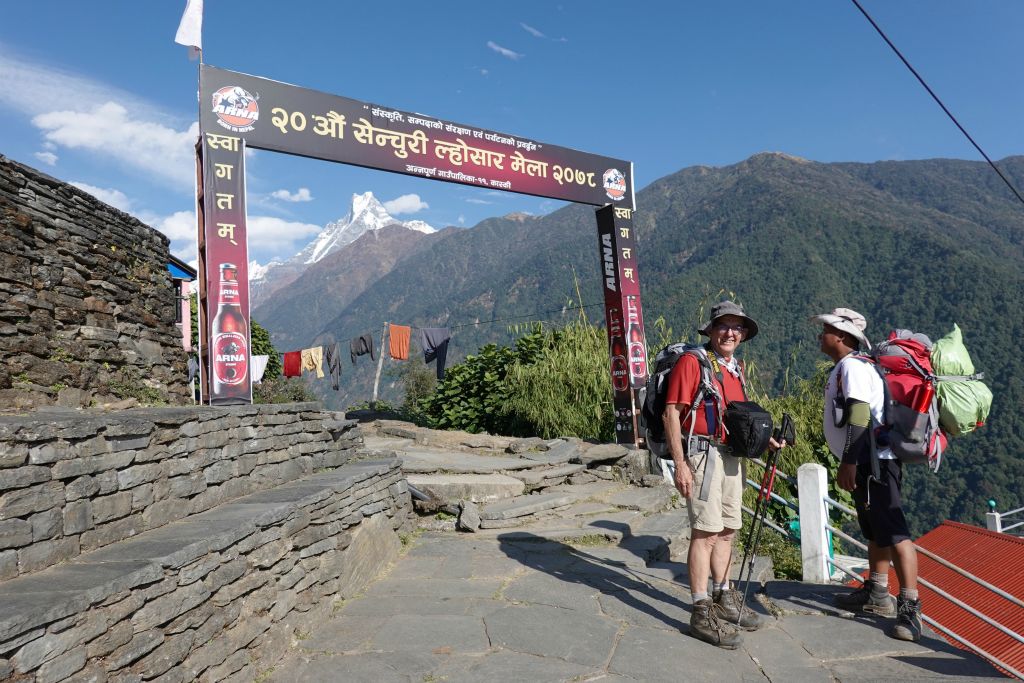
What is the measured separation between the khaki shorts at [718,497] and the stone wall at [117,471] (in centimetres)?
259

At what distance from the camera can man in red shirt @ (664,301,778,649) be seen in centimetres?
331

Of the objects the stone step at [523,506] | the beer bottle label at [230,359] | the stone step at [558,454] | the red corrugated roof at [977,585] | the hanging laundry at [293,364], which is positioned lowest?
the red corrugated roof at [977,585]

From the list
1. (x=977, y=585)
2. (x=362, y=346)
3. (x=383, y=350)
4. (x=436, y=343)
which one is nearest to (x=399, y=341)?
(x=383, y=350)

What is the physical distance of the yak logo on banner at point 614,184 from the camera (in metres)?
9.21

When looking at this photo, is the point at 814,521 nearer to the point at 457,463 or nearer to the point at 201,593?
the point at 457,463

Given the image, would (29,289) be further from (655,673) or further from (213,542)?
A: (655,673)

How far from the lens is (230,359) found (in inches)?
233

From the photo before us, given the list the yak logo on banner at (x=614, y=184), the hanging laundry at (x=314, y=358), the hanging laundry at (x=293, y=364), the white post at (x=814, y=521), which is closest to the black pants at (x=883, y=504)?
the white post at (x=814, y=521)

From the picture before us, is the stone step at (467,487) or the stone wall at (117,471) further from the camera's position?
the stone step at (467,487)

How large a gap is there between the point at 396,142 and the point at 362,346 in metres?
12.2

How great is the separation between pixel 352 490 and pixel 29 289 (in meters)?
2.81

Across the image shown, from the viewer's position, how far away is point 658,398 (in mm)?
3508

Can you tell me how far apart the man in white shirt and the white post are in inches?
46.2

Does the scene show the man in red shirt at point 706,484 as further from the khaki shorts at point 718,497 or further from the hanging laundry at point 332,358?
the hanging laundry at point 332,358
